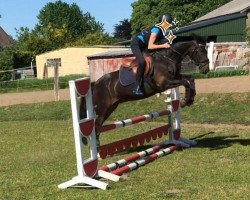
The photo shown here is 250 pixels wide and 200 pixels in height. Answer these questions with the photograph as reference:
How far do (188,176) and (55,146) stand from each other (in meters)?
4.99

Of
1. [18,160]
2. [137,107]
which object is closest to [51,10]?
[137,107]

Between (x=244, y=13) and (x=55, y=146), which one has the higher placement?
(x=244, y=13)

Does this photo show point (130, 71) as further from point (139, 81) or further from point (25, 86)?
point (25, 86)

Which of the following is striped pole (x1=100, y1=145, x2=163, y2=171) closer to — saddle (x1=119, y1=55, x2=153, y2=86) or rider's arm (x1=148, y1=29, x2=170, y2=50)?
saddle (x1=119, y1=55, x2=153, y2=86)

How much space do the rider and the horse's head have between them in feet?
1.90

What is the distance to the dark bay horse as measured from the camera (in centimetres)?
963

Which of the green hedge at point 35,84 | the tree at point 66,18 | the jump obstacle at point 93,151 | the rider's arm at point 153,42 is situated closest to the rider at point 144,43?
the rider's arm at point 153,42

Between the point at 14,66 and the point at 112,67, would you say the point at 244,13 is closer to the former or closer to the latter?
the point at 112,67

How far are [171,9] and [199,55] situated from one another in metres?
62.4

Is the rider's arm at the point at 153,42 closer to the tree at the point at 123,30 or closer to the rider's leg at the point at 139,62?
the rider's leg at the point at 139,62

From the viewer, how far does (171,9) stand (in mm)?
71125

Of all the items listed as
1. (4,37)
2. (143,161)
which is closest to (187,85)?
(143,161)

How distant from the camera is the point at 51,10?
9538cm

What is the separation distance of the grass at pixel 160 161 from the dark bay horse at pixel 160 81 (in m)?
1.08
